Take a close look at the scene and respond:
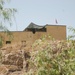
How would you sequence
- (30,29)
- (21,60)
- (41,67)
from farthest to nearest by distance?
1. (30,29)
2. (21,60)
3. (41,67)

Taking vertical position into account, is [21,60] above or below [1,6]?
below

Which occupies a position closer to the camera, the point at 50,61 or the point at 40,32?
the point at 50,61

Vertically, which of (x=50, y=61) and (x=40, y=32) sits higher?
(x=40, y=32)

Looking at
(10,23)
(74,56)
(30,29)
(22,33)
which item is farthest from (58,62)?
(30,29)

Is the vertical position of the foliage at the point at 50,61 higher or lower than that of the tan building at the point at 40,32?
lower

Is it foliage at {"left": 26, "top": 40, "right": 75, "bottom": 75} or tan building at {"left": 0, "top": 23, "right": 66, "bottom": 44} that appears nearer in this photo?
foliage at {"left": 26, "top": 40, "right": 75, "bottom": 75}

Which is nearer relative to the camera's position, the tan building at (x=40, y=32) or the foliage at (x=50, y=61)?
the foliage at (x=50, y=61)

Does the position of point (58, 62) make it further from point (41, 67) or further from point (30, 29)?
point (30, 29)

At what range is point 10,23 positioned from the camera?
1433cm

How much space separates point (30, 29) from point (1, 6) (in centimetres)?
1761

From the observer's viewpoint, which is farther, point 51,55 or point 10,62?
point 10,62

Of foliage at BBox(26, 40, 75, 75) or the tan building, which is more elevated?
the tan building

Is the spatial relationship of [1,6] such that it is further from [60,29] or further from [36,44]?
[60,29]

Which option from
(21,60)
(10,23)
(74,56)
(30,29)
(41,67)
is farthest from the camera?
(30,29)
